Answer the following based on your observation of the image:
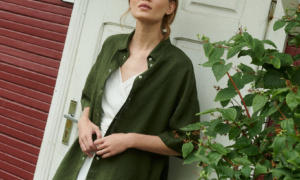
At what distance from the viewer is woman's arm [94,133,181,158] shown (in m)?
2.56

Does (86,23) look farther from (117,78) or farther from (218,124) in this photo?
(218,124)

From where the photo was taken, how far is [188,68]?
264cm

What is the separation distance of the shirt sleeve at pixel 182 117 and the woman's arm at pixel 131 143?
4 cm

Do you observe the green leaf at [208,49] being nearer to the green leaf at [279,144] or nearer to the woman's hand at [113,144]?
the green leaf at [279,144]

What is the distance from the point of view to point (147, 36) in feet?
8.87

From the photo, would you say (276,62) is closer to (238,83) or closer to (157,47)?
(238,83)

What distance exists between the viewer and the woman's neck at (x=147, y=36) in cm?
268

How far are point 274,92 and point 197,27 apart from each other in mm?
1051

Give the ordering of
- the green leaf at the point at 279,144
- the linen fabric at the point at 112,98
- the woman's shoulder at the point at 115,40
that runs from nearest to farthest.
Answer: the green leaf at the point at 279,144, the linen fabric at the point at 112,98, the woman's shoulder at the point at 115,40

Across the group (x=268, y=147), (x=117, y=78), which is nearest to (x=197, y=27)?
(x=117, y=78)

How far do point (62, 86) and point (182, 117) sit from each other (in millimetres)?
1050

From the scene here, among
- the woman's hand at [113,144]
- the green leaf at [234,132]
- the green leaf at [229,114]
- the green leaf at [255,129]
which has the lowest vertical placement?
the woman's hand at [113,144]

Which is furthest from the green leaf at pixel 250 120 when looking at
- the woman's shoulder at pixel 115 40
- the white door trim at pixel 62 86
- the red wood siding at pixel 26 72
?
the red wood siding at pixel 26 72

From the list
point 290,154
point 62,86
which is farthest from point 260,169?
point 62,86
